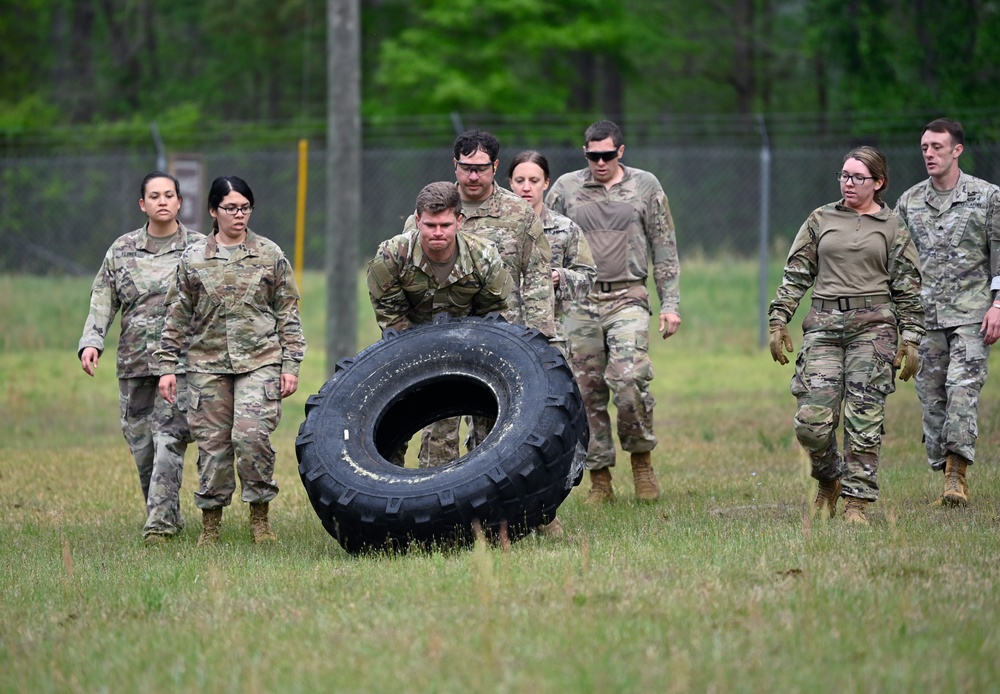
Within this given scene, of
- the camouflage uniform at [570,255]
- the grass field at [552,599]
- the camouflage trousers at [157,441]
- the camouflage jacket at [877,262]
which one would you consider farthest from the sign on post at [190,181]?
the camouflage jacket at [877,262]

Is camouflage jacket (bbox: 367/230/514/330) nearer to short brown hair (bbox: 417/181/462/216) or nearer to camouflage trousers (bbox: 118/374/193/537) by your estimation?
short brown hair (bbox: 417/181/462/216)

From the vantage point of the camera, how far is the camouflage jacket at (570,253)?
8.06 meters

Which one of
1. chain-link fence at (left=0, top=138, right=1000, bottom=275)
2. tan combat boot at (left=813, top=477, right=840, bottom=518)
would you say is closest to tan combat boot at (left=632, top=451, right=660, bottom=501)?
tan combat boot at (left=813, top=477, right=840, bottom=518)

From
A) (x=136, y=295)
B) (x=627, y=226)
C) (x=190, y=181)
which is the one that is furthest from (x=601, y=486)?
(x=190, y=181)

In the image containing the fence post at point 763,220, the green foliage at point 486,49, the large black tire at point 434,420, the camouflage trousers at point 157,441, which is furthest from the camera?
the green foliage at point 486,49

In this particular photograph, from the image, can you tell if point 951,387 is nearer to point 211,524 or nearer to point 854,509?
point 854,509

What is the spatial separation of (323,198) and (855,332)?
24.2 meters

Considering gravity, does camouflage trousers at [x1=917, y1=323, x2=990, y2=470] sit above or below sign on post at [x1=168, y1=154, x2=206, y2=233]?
below

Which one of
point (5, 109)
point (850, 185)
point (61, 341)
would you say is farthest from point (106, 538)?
point (5, 109)

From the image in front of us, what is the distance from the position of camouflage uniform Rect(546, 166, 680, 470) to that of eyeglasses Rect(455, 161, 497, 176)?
1414 millimetres

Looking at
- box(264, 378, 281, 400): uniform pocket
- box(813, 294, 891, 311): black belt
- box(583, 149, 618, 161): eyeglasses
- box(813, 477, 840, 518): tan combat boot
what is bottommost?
box(813, 477, 840, 518): tan combat boot

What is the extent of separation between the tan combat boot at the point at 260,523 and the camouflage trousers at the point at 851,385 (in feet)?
9.51

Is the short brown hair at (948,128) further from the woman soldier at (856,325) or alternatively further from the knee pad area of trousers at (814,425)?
the knee pad area of trousers at (814,425)

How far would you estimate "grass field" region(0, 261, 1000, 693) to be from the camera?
4289 millimetres
